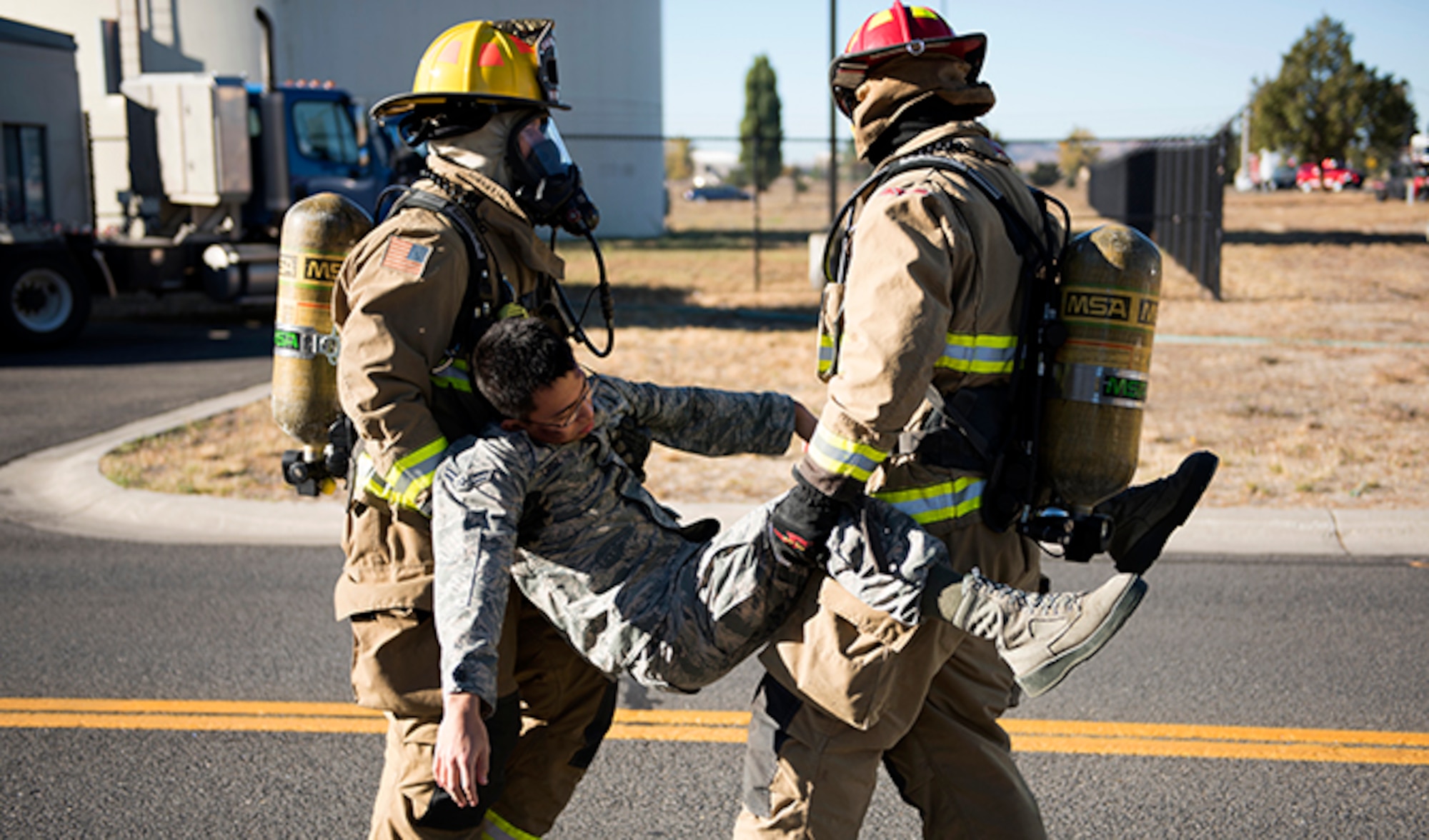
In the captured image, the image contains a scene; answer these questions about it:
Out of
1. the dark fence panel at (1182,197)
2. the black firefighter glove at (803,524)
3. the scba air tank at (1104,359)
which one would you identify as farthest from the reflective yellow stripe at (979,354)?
the dark fence panel at (1182,197)

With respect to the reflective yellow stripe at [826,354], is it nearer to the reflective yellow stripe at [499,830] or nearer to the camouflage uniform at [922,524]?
the camouflage uniform at [922,524]

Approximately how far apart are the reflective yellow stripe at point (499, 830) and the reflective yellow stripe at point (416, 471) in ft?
2.56

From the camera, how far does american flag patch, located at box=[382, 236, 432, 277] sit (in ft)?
8.29

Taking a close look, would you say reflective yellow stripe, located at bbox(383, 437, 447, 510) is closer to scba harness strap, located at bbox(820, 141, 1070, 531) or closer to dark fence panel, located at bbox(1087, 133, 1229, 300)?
scba harness strap, located at bbox(820, 141, 1070, 531)

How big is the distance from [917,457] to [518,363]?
826 millimetres

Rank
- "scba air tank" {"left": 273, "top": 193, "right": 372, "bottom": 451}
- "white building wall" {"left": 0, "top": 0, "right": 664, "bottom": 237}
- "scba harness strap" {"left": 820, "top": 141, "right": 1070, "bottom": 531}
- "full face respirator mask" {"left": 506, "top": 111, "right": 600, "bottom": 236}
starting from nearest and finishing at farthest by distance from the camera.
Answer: "scba harness strap" {"left": 820, "top": 141, "right": 1070, "bottom": 531}
"full face respirator mask" {"left": 506, "top": 111, "right": 600, "bottom": 236}
"scba air tank" {"left": 273, "top": 193, "right": 372, "bottom": 451}
"white building wall" {"left": 0, "top": 0, "right": 664, "bottom": 237}

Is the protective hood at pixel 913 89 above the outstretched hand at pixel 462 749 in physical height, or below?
above

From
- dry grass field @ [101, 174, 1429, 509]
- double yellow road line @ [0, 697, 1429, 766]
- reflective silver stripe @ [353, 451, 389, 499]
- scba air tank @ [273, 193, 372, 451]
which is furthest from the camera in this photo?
dry grass field @ [101, 174, 1429, 509]

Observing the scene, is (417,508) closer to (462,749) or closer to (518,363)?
(518,363)

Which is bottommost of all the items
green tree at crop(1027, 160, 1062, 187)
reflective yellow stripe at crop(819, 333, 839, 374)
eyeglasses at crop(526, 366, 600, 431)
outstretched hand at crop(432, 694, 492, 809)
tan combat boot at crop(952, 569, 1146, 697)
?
outstretched hand at crop(432, 694, 492, 809)

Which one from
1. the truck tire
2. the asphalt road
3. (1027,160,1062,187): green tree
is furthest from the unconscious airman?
(1027,160,1062,187): green tree

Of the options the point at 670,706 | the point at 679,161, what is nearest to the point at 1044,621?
the point at 670,706

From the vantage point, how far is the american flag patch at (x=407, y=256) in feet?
8.29

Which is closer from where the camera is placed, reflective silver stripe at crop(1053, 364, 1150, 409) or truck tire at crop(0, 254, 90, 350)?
reflective silver stripe at crop(1053, 364, 1150, 409)
